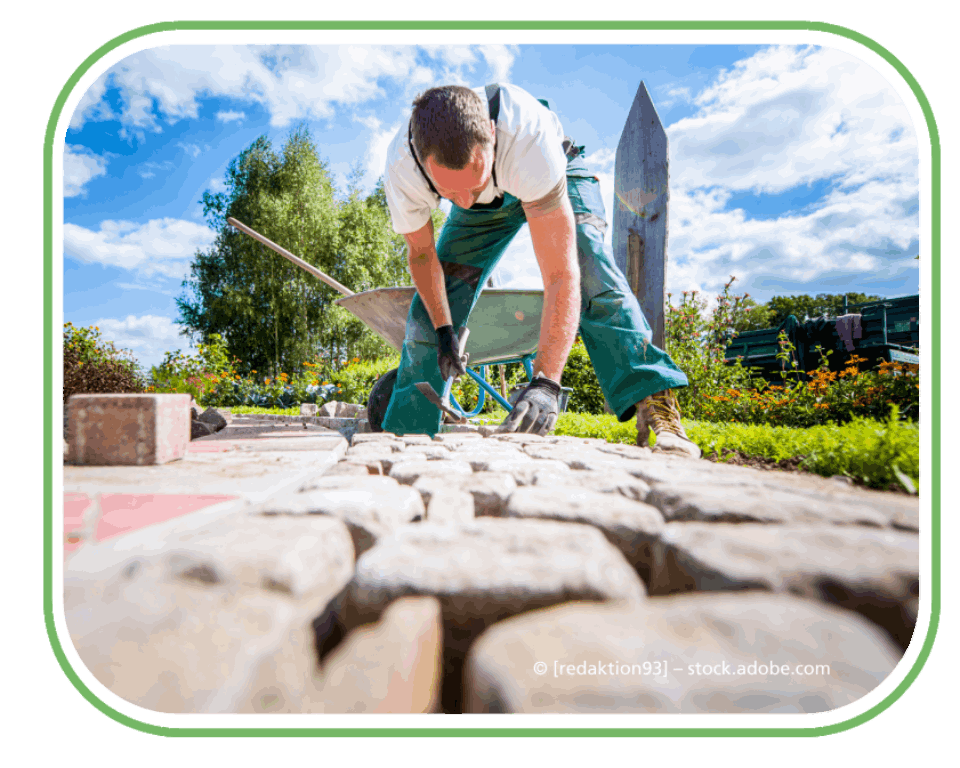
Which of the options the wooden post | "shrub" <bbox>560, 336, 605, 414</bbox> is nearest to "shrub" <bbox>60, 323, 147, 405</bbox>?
the wooden post

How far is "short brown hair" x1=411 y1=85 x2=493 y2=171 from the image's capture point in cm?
157

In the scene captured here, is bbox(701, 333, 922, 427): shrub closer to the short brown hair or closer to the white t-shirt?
the white t-shirt

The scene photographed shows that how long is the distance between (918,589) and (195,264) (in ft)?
7.00

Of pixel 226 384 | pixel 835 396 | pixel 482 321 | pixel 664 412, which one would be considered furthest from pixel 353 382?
pixel 835 396

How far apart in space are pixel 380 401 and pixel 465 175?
1.89 m

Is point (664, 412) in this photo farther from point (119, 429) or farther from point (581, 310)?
point (119, 429)

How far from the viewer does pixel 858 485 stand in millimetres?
863

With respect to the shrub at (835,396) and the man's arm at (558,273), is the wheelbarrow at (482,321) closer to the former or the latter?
the man's arm at (558,273)

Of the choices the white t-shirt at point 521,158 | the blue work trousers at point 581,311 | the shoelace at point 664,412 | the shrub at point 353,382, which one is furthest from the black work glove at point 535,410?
the shrub at point 353,382

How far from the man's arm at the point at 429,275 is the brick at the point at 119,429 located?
4.77 feet

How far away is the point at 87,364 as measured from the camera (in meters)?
1.00
